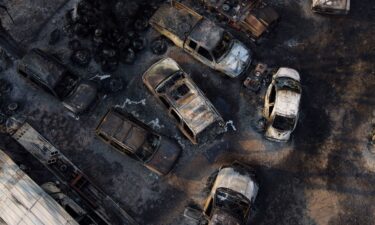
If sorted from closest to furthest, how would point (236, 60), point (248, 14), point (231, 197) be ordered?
point (231, 197), point (236, 60), point (248, 14)

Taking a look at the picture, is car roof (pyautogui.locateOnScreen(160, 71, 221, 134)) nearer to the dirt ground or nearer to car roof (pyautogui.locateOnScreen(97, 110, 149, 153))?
the dirt ground

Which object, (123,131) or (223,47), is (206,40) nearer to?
(223,47)

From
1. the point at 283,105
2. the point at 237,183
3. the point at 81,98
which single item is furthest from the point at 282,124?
the point at 81,98

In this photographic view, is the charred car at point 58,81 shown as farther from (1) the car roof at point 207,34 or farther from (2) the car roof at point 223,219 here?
(2) the car roof at point 223,219

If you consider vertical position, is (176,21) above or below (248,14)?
below

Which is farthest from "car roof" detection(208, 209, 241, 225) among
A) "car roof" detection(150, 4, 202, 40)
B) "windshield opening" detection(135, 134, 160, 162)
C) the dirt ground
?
"car roof" detection(150, 4, 202, 40)

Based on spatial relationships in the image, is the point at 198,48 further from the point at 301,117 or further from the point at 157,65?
the point at 301,117
